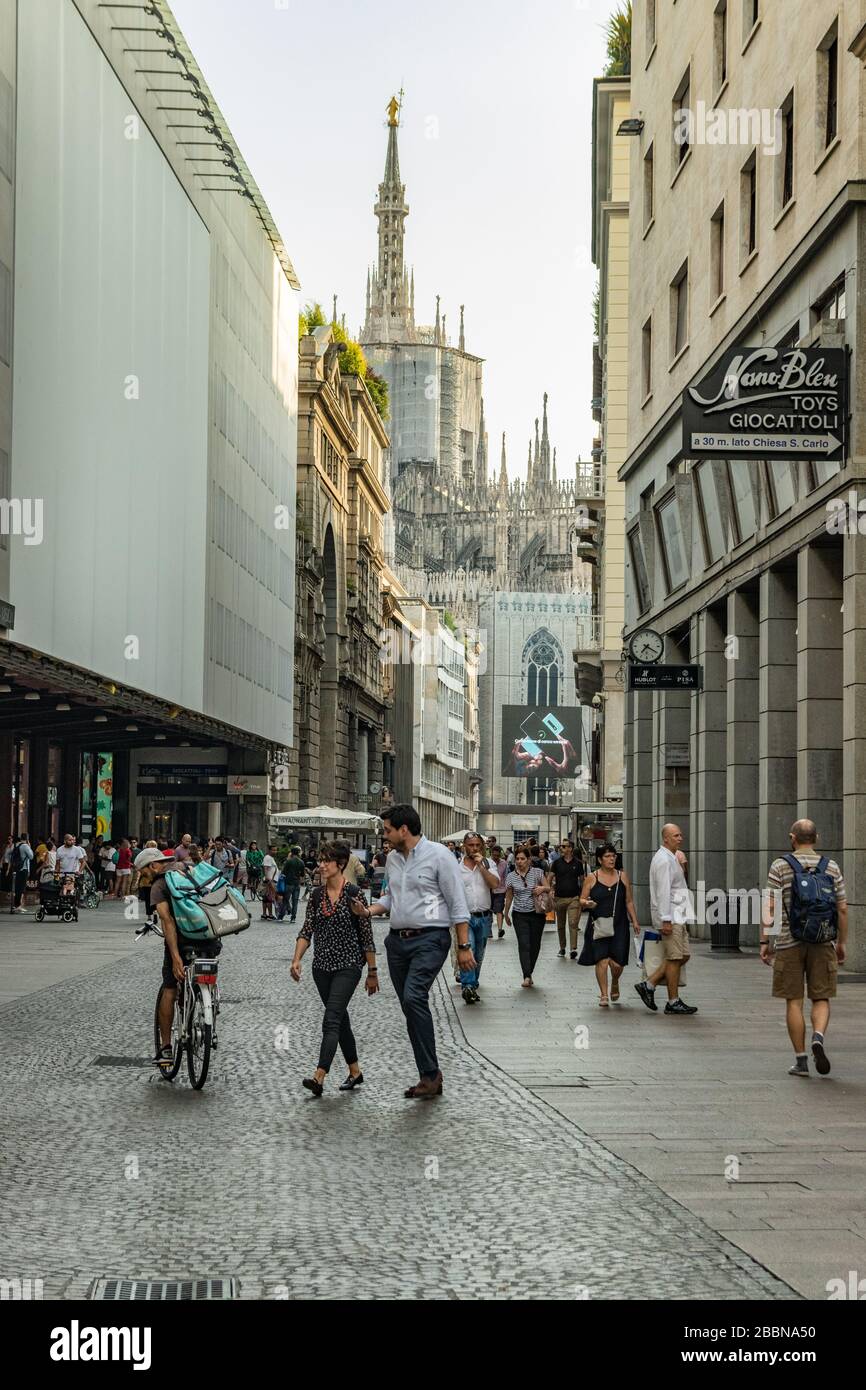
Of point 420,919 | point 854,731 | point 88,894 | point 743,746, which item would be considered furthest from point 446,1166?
point 88,894

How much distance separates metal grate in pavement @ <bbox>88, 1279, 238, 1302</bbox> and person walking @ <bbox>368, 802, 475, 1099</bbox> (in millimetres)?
5044

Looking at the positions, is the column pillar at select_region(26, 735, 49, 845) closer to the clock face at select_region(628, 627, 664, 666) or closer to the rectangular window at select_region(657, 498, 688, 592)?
the rectangular window at select_region(657, 498, 688, 592)

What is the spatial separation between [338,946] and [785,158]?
54.9 feet

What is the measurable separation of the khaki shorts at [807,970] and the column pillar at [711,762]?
16.6 metres

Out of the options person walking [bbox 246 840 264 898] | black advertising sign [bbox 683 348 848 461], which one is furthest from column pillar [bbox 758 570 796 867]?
person walking [bbox 246 840 264 898]

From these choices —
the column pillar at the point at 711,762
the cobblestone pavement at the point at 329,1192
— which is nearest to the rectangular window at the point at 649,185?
the column pillar at the point at 711,762

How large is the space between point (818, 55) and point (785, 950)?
14547 mm

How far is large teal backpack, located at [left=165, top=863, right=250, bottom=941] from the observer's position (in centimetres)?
1203

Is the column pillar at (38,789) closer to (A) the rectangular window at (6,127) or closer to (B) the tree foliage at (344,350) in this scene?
(A) the rectangular window at (6,127)

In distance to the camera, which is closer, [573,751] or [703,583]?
[703,583]

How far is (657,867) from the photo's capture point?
16.9 metres

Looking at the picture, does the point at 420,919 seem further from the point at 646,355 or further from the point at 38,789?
the point at 38,789

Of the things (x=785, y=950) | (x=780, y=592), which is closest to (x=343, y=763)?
(x=780, y=592)
